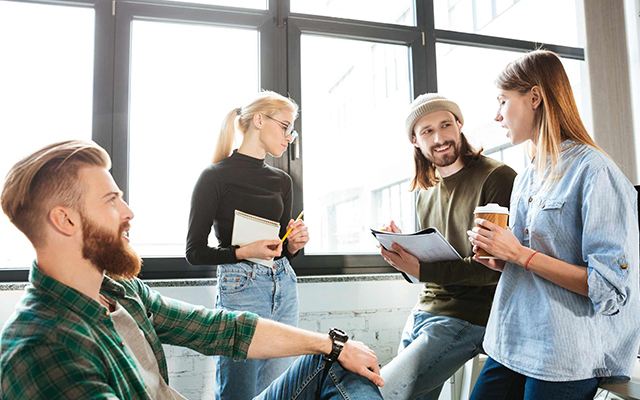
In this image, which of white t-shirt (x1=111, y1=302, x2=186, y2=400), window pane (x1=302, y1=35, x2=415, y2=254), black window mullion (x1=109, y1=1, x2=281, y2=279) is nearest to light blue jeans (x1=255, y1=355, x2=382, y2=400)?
white t-shirt (x1=111, y1=302, x2=186, y2=400)

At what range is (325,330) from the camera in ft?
8.21

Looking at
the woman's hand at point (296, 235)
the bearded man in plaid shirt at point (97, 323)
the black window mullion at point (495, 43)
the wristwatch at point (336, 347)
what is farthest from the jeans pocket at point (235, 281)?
the black window mullion at point (495, 43)

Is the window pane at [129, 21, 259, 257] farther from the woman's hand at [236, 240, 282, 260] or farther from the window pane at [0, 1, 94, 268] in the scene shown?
the woman's hand at [236, 240, 282, 260]

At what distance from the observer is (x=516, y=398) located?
128 centimetres

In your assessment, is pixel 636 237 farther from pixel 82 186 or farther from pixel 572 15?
pixel 572 15

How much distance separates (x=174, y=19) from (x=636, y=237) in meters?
2.26

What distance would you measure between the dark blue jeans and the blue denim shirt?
0.08 feet

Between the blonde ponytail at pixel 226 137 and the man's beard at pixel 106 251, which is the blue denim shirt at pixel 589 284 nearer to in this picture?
the man's beard at pixel 106 251

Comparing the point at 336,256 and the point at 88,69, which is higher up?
the point at 88,69

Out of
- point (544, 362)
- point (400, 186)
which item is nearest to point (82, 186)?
point (544, 362)

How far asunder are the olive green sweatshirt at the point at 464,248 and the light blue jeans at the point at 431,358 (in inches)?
2.0

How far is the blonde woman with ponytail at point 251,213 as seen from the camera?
5.67 ft

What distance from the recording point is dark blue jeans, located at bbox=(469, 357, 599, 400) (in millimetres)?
1108

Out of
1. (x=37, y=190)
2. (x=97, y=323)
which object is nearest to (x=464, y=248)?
(x=97, y=323)
